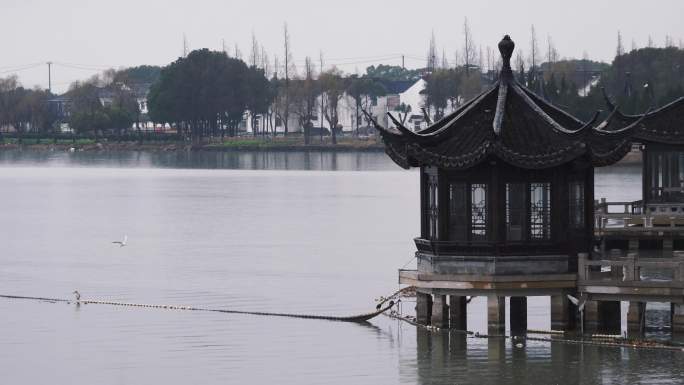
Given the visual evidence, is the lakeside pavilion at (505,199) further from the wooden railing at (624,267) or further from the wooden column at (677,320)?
the wooden column at (677,320)

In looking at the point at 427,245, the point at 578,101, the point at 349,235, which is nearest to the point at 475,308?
the point at 427,245

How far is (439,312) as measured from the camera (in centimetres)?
4184

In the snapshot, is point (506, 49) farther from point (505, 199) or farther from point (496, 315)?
point (496, 315)

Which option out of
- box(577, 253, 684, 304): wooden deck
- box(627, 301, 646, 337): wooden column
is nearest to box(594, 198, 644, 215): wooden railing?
box(627, 301, 646, 337): wooden column

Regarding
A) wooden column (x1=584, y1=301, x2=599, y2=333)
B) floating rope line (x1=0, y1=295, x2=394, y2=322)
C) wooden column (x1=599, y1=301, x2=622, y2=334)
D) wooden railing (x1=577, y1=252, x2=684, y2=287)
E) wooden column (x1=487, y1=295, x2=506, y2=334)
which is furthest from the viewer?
floating rope line (x1=0, y1=295, x2=394, y2=322)

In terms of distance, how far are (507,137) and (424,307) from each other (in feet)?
17.4

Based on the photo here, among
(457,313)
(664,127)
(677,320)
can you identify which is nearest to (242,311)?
(457,313)

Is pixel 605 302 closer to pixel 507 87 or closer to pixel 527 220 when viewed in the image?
pixel 527 220

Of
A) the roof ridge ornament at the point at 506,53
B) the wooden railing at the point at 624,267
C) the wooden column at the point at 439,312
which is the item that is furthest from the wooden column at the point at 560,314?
the roof ridge ornament at the point at 506,53

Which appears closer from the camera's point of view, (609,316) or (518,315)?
(609,316)

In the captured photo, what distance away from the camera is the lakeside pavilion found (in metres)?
39.8

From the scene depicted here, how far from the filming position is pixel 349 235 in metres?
87.9

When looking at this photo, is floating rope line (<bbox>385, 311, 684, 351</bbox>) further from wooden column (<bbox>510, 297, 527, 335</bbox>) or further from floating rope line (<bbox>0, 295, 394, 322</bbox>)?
floating rope line (<bbox>0, 295, 394, 322</bbox>)

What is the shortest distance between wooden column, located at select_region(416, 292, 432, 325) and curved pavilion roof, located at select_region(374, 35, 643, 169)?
3394 millimetres
